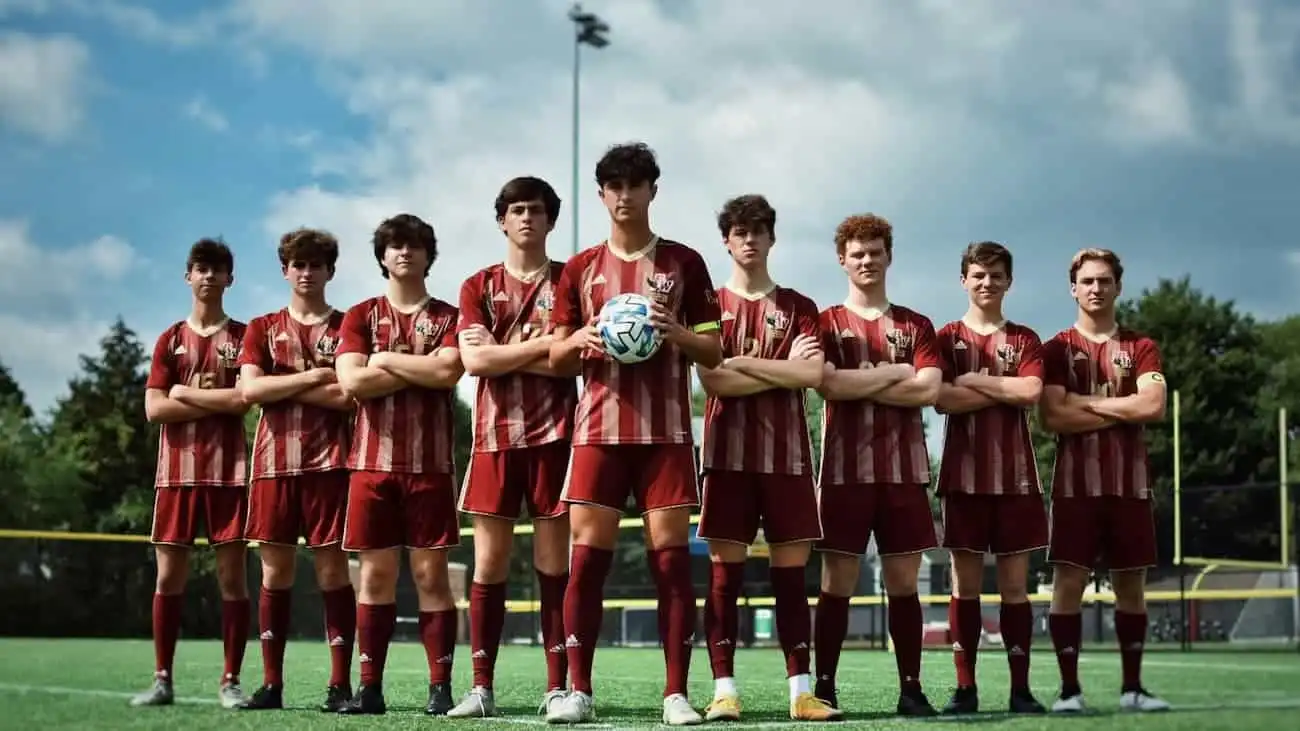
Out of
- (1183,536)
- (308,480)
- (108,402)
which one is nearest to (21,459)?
(108,402)

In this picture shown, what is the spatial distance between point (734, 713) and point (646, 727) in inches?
16.6

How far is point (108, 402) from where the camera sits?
49.2 metres

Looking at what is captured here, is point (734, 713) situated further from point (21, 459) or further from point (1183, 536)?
point (21, 459)

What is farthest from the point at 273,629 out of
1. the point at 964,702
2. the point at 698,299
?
the point at 964,702

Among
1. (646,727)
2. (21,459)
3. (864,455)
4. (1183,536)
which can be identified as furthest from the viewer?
(21,459)

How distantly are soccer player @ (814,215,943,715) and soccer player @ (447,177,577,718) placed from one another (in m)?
1.27

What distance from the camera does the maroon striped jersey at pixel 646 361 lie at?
6027 millimetres

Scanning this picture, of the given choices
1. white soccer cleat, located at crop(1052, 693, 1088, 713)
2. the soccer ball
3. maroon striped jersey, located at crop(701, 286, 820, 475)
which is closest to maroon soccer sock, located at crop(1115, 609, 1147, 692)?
white soccer cleat, located at crop(1052, 693, 1088, 713)

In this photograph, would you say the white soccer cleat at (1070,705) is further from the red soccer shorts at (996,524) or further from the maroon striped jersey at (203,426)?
the maroon striped jersey at (203,426)

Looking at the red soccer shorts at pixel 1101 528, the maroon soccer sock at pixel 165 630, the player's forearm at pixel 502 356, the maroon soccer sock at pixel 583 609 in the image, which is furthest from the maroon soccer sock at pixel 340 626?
the red soccer shorts at pixel 1101 528

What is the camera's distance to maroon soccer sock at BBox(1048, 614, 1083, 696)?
7.20m

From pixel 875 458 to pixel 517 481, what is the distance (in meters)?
1.73

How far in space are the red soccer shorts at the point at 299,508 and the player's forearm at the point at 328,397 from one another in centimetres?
36

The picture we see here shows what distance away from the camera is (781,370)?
638 centimetres
